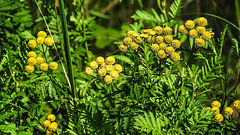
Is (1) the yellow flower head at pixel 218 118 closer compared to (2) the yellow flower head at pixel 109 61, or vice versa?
(1) the yellow flower head at pixel 218 118

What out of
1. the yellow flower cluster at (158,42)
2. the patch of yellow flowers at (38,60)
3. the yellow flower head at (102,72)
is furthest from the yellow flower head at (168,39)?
the patch of yellow flowers at (38,60)

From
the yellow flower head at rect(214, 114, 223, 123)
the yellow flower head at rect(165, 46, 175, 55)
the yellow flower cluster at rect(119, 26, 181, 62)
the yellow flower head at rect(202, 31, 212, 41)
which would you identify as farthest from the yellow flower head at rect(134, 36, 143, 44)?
the yellow flower head at rect(214, 114, 223, 123)

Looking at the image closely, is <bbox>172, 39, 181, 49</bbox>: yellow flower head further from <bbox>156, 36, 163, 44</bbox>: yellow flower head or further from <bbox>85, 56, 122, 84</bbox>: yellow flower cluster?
<bbox>85, 56, 122, 84</bbox>: yellow flower cluster

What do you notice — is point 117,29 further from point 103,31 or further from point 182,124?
point 182,124

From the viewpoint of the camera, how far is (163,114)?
0.93 meters

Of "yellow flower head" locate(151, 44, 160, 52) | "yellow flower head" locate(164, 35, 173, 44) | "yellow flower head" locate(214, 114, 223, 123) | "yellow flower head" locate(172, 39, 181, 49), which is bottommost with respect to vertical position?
"yellow flower head" locate(214, 114, 223, 123)

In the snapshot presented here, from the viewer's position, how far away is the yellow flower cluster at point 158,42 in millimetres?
918

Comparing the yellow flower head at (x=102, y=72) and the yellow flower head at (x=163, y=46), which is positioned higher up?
the yellow flower head at (x=163, y=46)

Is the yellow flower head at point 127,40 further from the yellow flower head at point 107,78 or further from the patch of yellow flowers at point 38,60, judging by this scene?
the patch of yellow flowers at point 38,60

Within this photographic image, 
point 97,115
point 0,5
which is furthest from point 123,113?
point 0,5

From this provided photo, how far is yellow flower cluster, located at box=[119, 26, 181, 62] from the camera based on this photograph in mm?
918

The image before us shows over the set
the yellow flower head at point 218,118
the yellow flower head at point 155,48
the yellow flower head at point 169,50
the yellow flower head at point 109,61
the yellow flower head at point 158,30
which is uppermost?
the yellow flower head at point 158,30

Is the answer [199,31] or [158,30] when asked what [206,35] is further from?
[158,30]

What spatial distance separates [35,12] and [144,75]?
1005 mm
